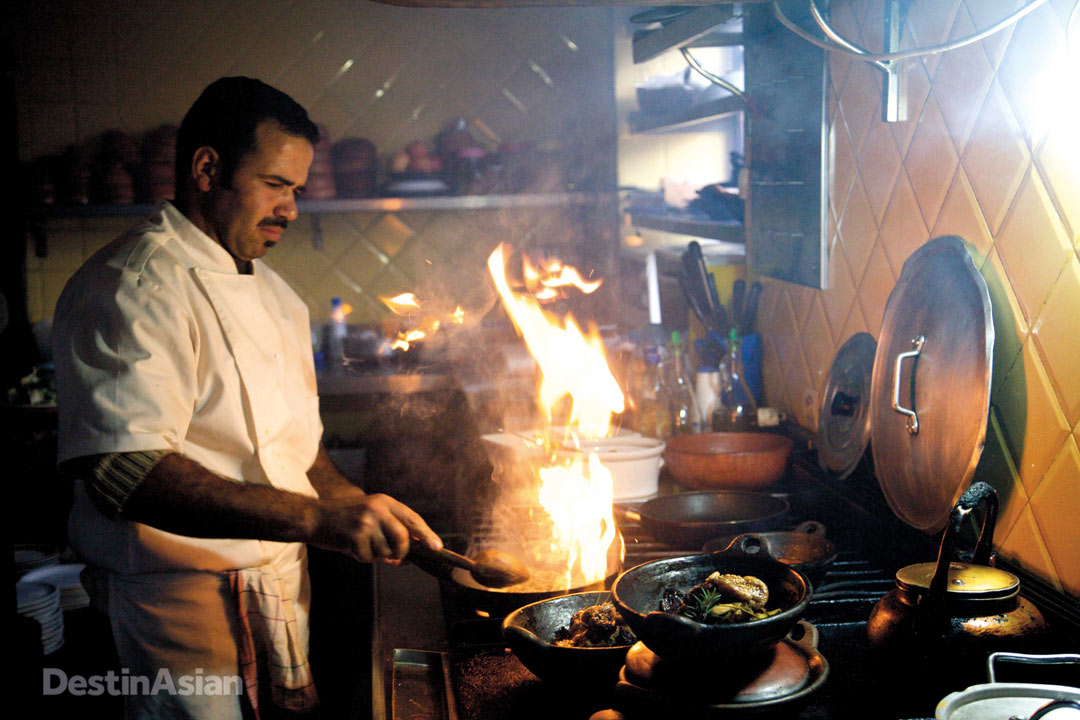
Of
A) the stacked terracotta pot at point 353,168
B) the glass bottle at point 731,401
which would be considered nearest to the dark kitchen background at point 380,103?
the stacked terracotta pot at point 353,168

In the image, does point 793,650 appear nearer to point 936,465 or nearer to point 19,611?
point 936,465

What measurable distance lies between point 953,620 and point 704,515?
2.77ft

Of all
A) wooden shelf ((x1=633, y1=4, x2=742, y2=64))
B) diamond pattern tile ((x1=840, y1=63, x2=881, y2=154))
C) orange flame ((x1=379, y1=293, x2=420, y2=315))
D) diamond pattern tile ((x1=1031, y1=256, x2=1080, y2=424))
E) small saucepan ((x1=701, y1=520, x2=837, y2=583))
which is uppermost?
wooden shelf ((x1=633, y1=4, x2=742, y2=64))

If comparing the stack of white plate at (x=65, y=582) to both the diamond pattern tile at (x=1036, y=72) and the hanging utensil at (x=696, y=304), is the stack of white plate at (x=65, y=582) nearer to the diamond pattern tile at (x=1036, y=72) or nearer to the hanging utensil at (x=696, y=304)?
the hanging utensil at (x=696, y=304)

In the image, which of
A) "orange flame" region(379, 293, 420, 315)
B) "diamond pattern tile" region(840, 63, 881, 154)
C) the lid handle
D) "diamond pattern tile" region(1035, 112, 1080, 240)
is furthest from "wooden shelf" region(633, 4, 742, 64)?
"orange flame" region(379, 293, 420, 315)

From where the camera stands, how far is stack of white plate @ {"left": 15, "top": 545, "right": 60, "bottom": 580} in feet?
10.3

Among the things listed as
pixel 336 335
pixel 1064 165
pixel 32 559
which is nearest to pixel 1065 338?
pixel 1064 165

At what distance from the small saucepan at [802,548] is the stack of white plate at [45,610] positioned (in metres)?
2.23

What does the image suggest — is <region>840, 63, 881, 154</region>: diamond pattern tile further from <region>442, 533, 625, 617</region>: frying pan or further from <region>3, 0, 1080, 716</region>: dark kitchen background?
<region>3, 0, 1080, 716</region>: dark kitchen background

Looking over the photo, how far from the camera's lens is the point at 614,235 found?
4863mm

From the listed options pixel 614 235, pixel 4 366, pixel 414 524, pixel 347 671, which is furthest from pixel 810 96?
pixel 4 366

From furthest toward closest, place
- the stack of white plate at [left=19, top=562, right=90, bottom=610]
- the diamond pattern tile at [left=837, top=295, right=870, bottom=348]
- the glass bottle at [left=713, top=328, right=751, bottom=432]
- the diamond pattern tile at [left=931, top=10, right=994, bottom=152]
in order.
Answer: the stack of white plate at [left=19, top=562, right=90, bottom=610]
the glass bottle at [left=713, top=328, right=751, bottom=432]
the diamond pattern tile at [left=837, top=295, right=870, bottom=348]
the diamond pattern tile at [left=931, top=10, right=994, bottom=152]

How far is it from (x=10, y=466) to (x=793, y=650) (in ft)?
11.7

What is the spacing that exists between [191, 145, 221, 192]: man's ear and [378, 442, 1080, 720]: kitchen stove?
94cm
